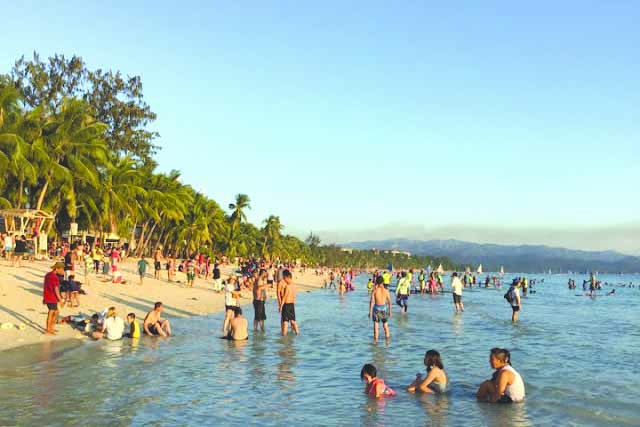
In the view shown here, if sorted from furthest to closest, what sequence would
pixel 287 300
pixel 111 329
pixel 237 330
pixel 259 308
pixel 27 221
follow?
pixel 27 221, pixel 259 308, pixel 287 300, pixel 237 330, pixel 111 329

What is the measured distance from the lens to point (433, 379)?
34.1 ft

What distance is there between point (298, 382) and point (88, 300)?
13.7 meters

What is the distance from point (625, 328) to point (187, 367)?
68.7 ft

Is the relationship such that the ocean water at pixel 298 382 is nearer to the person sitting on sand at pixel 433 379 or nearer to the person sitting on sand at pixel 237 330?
→ the person sitting on sand at pixel 433 379

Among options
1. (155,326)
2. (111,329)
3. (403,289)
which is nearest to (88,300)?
(155,326)

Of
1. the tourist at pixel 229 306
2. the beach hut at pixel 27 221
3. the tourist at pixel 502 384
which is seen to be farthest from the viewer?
the beach hut at pixel 27 221

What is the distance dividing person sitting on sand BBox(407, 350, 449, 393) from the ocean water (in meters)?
0.22

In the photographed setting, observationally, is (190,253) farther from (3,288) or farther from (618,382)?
(618,382)

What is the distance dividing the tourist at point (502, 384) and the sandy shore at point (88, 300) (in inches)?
412

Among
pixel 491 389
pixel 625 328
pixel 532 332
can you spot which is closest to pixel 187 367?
pixel 491 389

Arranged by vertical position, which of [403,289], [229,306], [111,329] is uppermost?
[403,289]

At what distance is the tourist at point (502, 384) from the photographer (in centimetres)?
959

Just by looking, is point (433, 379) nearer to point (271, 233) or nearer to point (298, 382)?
point (298, 382)

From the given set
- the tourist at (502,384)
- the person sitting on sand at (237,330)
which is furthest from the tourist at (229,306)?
the tourist at (502,384)
